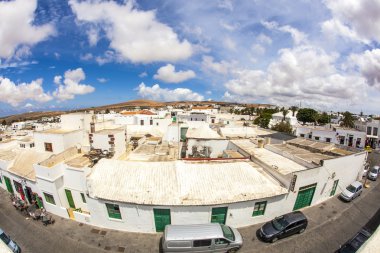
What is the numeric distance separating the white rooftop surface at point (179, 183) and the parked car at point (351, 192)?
989cm

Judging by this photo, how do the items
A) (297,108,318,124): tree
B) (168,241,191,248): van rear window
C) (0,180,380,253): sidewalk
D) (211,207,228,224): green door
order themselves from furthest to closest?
1. (297,108,318,124): tree
2. (211,207,228,224): green door
3. (0,180,380,253): sidewalk
4. (168,241,191,248): van rear window

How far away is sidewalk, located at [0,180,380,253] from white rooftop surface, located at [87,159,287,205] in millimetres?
3194

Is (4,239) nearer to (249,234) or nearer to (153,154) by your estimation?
(153,154)

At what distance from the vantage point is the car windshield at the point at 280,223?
14.2 m

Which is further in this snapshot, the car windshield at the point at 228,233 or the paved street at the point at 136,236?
the paved street at the point at 136,236

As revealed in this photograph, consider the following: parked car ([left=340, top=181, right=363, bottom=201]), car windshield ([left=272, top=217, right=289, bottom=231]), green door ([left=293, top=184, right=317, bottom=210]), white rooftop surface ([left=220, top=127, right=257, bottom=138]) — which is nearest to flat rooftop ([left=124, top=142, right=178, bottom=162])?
car windshield ([left=272, top=217, right=289, bottom=231])

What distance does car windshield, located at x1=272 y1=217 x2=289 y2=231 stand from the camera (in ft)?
46.4

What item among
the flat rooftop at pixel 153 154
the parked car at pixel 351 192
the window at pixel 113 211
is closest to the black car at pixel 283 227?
the parked car at pixel 351 192

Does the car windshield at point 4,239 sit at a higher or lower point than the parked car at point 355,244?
higher

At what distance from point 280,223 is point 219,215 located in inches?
183

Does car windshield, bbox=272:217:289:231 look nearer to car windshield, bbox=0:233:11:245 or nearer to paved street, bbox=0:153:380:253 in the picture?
paved street, bbox=0:153:380:253

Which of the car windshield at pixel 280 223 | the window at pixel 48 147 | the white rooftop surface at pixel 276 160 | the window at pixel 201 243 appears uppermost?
the window at pixel 48 147

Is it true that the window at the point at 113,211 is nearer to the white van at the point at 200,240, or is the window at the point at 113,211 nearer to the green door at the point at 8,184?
the white van at the point at 200,240

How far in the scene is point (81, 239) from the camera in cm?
1450
